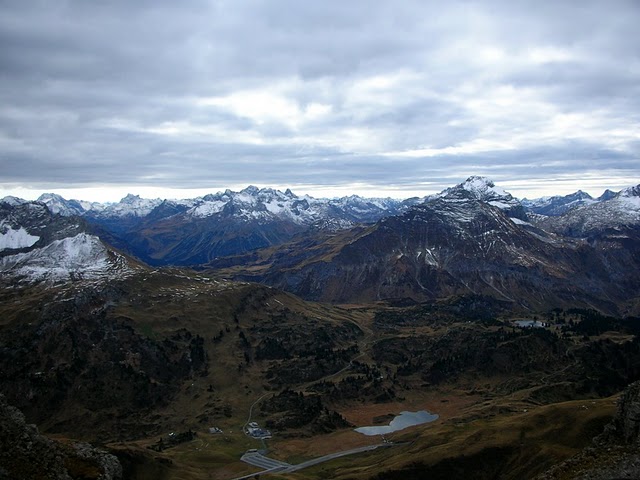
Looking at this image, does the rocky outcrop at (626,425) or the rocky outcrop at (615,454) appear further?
the rocky outcrop at (626,425)

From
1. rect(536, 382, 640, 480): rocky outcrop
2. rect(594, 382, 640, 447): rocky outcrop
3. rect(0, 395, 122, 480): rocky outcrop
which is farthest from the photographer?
rect(594, 382, 640, 447): rocky outcrop

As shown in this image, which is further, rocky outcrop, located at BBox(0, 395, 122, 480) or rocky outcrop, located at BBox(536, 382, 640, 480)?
rocky outcrop, located at BBox(0, 395, 122, 480)

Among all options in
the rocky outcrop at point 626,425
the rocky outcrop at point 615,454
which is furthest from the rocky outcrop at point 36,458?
the rocky outcrop at point 626,425

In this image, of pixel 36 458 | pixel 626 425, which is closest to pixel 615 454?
pixel 626 425

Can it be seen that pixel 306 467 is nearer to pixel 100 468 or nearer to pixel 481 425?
pixel 481 425

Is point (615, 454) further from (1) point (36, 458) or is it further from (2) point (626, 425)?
(1) point (36, 458)

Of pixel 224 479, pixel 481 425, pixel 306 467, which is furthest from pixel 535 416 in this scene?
pixel 224 479

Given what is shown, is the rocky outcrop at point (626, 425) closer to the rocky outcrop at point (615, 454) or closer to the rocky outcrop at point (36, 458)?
the rocky outcrop at point (615, 454)

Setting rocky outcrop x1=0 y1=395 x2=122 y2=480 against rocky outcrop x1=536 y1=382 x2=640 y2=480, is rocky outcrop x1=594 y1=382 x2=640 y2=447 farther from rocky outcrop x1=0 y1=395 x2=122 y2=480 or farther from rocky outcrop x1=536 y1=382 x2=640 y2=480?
rocky outcrop x1=0 y1=395 x2=122 y2=480

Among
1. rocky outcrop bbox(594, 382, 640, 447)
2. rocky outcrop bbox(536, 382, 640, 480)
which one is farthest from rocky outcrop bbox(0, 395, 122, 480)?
rocky outcrop bbox(594, 382, 640, 447)
